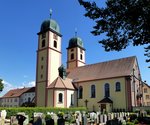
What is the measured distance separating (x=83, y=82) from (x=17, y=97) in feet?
132

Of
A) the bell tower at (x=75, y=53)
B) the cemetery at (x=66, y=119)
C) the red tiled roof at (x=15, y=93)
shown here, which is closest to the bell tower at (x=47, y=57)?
the bell tower at (x=75, y=53)

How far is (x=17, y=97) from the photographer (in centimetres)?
7300

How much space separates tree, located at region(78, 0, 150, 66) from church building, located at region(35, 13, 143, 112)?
2581 centimetres

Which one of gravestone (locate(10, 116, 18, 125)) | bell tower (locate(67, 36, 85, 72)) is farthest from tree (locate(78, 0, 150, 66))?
bell tower (locate(67, 36, 85, 72))

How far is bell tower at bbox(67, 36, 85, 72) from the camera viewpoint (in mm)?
51166

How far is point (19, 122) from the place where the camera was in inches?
620

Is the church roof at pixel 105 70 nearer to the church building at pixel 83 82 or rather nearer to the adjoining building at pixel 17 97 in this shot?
the church building at pixel 83 82

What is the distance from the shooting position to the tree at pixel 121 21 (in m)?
7.71

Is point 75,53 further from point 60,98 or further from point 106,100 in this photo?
point 106,100

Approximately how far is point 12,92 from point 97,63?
4779 centimetres

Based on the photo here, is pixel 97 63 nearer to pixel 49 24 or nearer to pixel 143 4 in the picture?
pixel 49 24

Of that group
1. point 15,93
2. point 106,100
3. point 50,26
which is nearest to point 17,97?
point 15,93

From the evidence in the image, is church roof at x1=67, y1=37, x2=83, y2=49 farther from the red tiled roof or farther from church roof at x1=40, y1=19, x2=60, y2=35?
the red tiled roof

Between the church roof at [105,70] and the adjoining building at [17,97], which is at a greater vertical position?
the church roof at [105,70]
